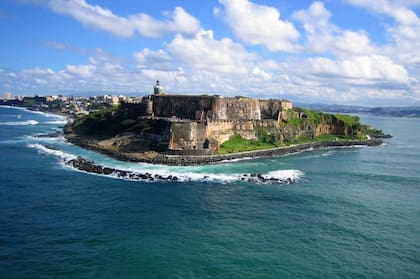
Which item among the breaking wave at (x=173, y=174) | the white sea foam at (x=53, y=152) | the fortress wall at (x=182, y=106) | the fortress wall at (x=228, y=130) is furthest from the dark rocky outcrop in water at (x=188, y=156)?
the fortress wall at (x=182, y=106)

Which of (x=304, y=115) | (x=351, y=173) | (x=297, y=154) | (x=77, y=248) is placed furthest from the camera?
(x=304, y=115)

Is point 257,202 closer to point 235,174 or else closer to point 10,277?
point 235,174

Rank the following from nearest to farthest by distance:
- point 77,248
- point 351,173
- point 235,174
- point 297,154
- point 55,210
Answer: point 77,248, point 55,210, point 235,174, point 351,173, point 297,154

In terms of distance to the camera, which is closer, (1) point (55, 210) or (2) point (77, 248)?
(2) point (77, 248)

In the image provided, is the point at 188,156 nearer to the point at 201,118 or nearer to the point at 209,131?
the point at 209,131

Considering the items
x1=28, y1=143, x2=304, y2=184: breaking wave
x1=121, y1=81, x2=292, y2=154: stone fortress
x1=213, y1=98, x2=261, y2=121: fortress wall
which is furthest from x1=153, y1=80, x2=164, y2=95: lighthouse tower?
x1=28, y1=143, x2=304, y2=184: breaking wave

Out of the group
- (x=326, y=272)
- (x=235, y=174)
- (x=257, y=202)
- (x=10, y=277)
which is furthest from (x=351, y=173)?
(x=10, y=277)

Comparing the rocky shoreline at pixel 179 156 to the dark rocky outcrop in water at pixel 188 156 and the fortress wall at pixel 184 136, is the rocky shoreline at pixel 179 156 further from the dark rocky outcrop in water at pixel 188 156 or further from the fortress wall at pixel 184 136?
the fortress wall at pixel 184 136

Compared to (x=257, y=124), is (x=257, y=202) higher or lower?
lower

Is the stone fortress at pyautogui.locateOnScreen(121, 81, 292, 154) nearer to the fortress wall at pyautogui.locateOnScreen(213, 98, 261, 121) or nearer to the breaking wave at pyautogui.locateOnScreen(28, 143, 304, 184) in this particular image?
the fortress wall at pyautogui.locateOnScreen(213, 98, 261, 121)
